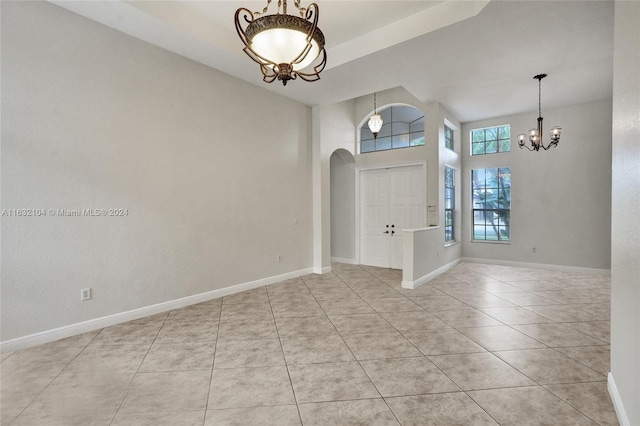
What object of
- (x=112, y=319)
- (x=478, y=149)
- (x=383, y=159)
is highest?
(x=478, y=149)

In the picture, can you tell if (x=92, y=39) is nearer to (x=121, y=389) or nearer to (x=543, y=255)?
(x=121, y=389)

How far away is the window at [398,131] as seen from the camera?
654 cm

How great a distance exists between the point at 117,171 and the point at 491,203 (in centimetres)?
750

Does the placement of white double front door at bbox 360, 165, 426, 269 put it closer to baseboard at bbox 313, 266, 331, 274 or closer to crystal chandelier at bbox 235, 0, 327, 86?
baseboard at bbox 313, 266, 331, 274

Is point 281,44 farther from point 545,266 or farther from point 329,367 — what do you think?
point 545,266

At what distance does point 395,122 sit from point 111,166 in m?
5.51

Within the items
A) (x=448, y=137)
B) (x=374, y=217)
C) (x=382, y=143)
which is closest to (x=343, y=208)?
(x=374, y=217)

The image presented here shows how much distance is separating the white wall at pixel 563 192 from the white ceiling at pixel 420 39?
3.88 feet

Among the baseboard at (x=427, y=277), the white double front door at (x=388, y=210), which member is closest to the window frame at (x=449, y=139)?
the white double front door at (x=388, y=210)

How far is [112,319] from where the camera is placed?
138 inches

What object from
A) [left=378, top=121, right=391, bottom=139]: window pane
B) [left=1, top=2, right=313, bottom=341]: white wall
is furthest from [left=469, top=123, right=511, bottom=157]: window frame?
[left=1, top=2, right=313, bottom=341]: white wall

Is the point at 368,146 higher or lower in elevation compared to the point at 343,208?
higher

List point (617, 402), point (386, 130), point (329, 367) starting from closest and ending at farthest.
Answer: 1. point (617, 402)
2. point (329, 367)
3. point (386, 130)

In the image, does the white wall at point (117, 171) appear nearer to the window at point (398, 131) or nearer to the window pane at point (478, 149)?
the window at point (398, 131)
